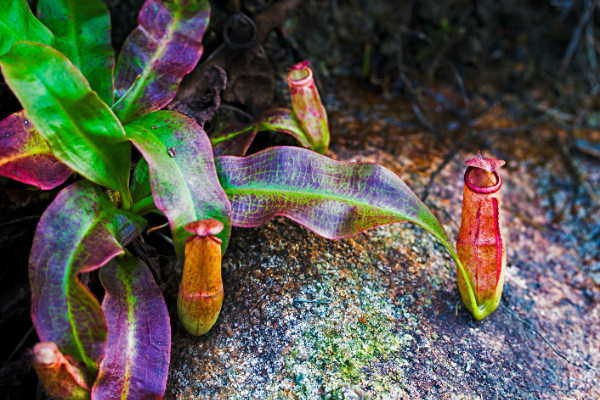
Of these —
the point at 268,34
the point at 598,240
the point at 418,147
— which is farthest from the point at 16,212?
the point at 598,240

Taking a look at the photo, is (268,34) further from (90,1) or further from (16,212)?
(16,212)

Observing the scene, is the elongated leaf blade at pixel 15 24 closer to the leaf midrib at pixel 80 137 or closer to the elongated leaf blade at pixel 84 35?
the elongated leaf blade at pixel 84 35

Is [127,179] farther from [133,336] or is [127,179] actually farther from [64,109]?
[133,336]

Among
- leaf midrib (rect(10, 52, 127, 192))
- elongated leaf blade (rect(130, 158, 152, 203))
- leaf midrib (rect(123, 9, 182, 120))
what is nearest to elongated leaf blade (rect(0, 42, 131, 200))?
leaf midrib (rect(10, 52, 127, 192))

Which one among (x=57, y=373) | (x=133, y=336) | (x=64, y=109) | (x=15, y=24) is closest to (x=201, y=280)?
(x=133, y=336)

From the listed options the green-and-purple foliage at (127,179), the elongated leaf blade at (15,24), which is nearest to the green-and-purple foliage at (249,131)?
the green-and-purple foliage at (127,179)

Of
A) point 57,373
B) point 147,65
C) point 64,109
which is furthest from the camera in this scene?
point 147,65
